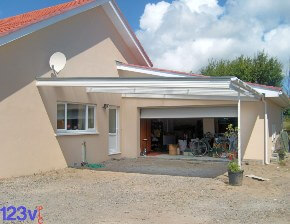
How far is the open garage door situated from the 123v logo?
1049cm

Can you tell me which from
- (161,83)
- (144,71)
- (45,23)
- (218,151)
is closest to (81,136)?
(144,71)

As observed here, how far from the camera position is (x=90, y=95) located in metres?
14.5

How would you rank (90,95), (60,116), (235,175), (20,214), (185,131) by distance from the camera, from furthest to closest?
(185,131) → (90,95) → (60,116) → (235,175) → (20,214)

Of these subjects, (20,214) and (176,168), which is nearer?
(20,214)

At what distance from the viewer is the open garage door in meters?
16.2

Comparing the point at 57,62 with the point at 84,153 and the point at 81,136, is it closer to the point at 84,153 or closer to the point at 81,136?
the point at 81,136

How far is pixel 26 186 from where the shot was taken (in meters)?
9.54

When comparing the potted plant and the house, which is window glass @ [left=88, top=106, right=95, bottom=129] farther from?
the potted plant

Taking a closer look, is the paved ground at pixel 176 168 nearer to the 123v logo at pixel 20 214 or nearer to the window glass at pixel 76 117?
the window glass at pixel 76 117

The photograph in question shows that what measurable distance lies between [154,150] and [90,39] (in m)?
8.68

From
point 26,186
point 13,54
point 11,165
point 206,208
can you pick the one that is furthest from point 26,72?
point 206,208

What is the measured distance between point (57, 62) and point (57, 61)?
0.03 meters

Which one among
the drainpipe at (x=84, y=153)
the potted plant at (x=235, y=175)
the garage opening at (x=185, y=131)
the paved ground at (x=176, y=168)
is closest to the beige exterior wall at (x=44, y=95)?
the drainpipe at (x=84, y=153)

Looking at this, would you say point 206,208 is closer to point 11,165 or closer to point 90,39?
point 11,165
